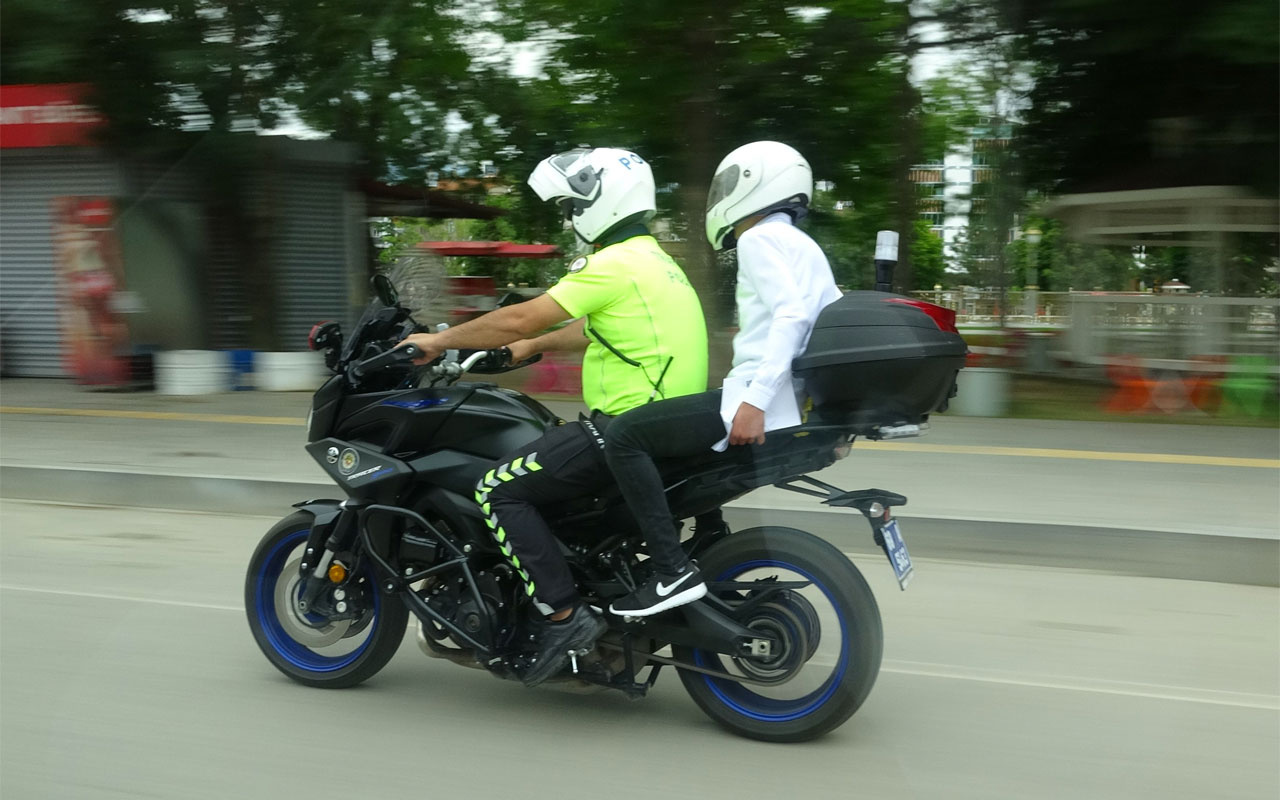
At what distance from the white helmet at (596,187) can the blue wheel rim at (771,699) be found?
45.9 inches

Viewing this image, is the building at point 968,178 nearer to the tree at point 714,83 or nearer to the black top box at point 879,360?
the tree at point 714,83

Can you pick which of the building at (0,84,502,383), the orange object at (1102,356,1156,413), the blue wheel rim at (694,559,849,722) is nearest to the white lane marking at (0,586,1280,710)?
the blue wheel rim at (694,559,849,722)

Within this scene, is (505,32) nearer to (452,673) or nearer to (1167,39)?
(1167,39)

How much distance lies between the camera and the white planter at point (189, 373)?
14273mm

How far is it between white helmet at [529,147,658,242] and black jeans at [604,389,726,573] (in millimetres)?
628

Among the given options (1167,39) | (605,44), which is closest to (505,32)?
(605,44)

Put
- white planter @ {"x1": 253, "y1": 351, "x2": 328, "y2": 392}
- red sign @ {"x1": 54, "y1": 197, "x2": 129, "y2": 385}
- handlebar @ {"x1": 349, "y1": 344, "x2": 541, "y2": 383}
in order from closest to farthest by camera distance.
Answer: handlebar @ {"x1": 349, "y1": 344, "x2": 541, "y2": 383} → white planter @ {"x1": 253, "y1": 351, "x2": 328, "y2": 392} → red sign @ {"x1": 54, "y1": 197, "x2": 129, "y2": 385}

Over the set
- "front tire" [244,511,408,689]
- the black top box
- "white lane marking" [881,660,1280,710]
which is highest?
the black top box

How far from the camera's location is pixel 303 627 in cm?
457

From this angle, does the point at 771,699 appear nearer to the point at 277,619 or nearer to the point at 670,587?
the point at 670,587

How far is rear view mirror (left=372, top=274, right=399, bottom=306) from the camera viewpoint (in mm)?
4257

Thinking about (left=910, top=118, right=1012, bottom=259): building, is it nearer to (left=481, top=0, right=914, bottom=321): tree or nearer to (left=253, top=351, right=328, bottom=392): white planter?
(left=481, top=0, right=914, bottom=321): tree

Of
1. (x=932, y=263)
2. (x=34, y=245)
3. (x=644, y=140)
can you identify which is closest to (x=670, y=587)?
(x=644, y=140)

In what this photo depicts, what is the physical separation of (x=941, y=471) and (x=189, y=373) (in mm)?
9237
